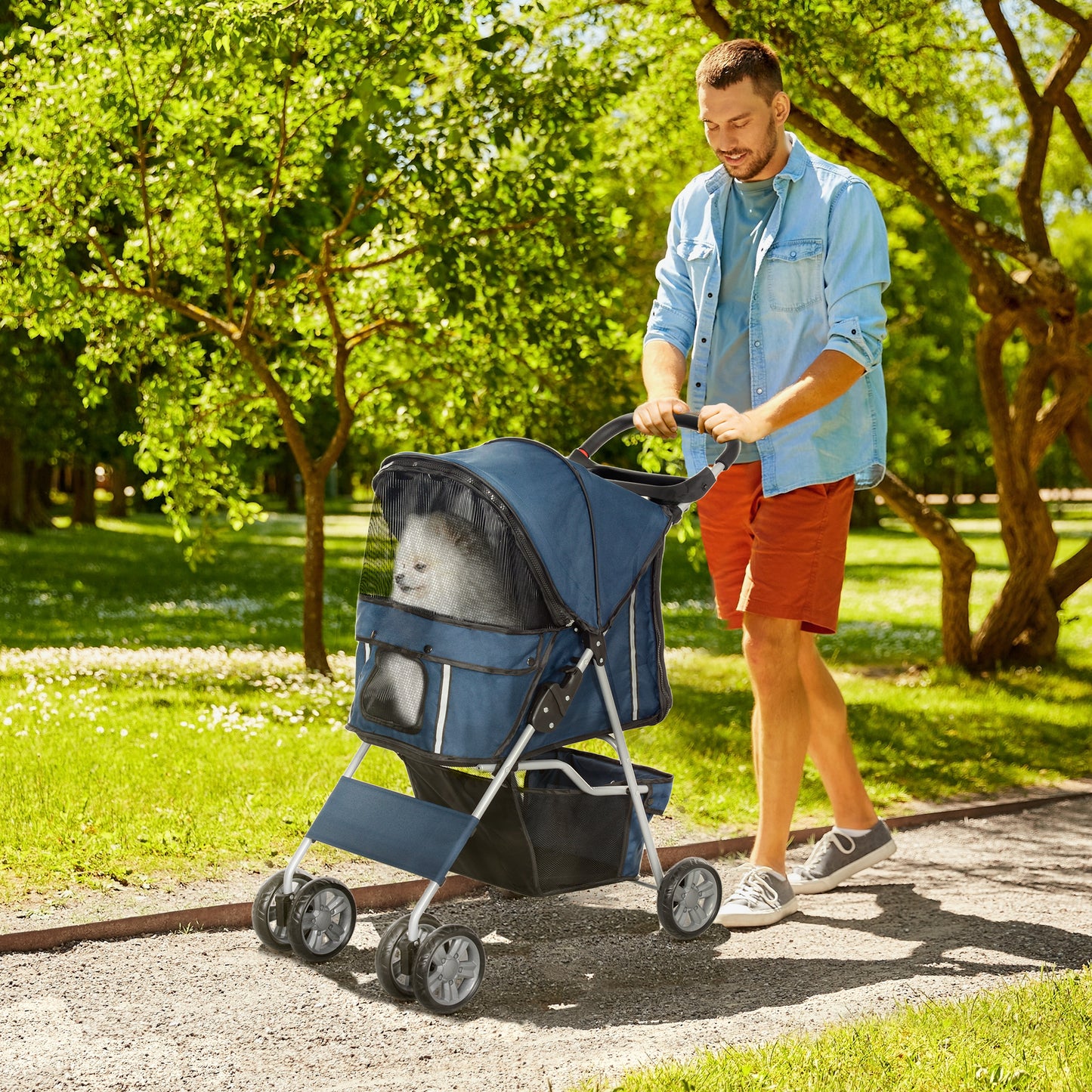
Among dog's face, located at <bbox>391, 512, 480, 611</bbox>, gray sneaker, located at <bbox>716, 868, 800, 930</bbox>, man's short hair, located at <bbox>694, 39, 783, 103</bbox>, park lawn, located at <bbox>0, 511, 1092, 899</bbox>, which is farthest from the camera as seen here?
park lawn, located at <bbox>0, 511, 1092, 899</bbox>

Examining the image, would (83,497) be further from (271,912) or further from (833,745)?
(271,912)

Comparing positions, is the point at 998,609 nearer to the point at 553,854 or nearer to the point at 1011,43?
the point at 1011,43

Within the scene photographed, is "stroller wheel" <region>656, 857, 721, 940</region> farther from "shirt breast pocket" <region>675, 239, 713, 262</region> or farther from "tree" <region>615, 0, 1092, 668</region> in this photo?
"tree" <region>615, 0, 1092, 668</region>

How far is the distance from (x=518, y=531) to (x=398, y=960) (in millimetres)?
1143

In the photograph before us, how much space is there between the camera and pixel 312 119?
8.30 meters

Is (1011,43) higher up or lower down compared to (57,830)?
higher up

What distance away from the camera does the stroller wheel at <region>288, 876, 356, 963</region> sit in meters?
3.92

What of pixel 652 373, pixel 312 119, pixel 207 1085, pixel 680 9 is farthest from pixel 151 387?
pixel 207 1085


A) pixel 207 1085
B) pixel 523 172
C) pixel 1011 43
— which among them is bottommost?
pixel 207 1085

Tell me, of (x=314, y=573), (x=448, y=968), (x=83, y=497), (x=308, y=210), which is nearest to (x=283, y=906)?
(x=448, y=968)

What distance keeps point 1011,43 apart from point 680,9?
7.36 feet

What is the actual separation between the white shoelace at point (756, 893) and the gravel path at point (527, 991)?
0.27 ft

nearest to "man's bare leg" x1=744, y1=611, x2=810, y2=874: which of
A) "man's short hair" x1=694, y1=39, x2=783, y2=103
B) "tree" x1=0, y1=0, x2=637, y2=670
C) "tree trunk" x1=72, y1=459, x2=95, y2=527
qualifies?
"man's short hair" x1=694, y1=39, x2=783, y2=103

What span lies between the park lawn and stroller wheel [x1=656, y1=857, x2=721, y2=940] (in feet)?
4.42
